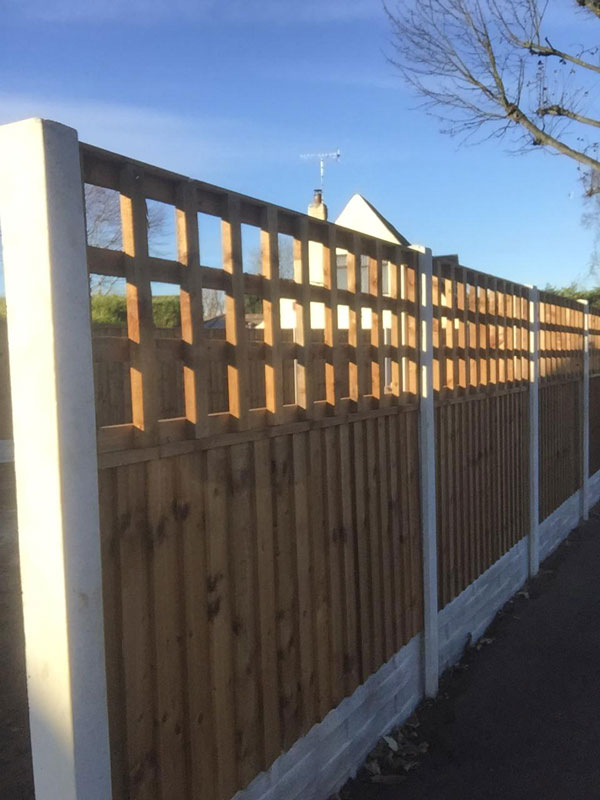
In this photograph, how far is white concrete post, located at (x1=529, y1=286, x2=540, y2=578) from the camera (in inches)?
291

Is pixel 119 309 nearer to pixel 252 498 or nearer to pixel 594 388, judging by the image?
pixel 594 388

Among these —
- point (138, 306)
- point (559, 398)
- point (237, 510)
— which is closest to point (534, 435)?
point (559, 398)

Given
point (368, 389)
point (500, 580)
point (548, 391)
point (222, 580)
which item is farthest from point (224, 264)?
point (548, 391)

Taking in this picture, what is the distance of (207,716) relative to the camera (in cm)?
269

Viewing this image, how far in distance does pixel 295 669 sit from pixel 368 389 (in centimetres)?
149

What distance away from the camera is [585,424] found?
10094 mm

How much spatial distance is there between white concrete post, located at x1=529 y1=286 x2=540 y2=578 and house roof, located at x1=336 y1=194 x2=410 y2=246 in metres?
16.3

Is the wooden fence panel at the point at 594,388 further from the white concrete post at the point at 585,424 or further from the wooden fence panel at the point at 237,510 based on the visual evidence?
the wooden fence panel at the point at 237,510

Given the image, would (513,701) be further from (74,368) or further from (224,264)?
(74,368)

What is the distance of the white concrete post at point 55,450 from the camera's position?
6.72 feet

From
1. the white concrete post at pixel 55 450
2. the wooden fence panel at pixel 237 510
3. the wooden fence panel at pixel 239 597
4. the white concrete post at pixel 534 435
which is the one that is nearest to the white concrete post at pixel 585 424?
the white concrete post at pixel 534 435

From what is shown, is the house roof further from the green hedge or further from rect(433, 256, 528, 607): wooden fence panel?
rect(433, 256, 528, 607): wooden fence panel

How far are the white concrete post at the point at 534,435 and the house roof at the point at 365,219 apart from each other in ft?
53.4

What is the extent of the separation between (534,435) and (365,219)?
1792 cm
